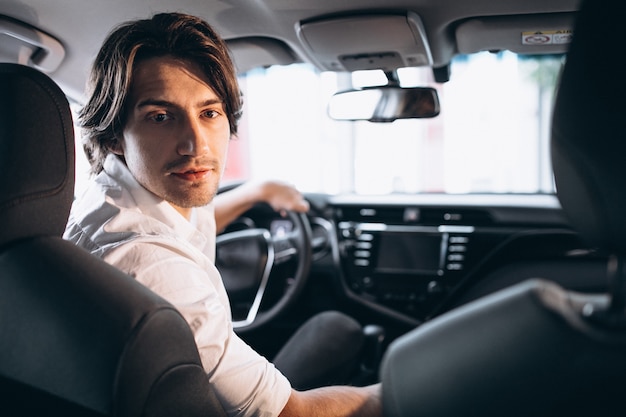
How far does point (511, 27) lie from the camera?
6.75 feet

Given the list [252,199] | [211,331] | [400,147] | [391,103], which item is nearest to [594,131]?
[211,331]

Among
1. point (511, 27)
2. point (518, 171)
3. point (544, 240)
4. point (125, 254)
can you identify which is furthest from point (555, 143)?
point (518, 171)

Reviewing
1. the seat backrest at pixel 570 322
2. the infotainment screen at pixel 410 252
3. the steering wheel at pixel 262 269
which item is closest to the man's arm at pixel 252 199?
the steering wheel at pixel 262 269

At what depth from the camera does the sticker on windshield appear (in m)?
2.07

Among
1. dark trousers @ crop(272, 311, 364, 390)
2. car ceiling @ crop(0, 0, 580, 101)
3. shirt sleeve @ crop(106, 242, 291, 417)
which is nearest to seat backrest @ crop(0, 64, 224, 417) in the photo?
shirt sleeve @ crop(106, 242, 291, 417)

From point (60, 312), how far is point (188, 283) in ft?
1.04

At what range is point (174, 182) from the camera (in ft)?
5.71

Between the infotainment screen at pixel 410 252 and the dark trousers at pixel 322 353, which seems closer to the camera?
the dark trousers at pixel 322 353

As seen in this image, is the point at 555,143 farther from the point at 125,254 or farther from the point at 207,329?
the point at 125,254

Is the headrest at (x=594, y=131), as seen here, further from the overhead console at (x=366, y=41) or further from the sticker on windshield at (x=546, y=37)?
the sticker on windshield at (x=546, y=37)

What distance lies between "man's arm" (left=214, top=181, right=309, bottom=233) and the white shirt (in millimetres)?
1092

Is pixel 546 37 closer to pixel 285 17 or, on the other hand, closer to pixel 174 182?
pixel 285 17

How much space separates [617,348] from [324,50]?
1.61 m

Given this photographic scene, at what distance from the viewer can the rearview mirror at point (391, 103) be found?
2.53 metres
